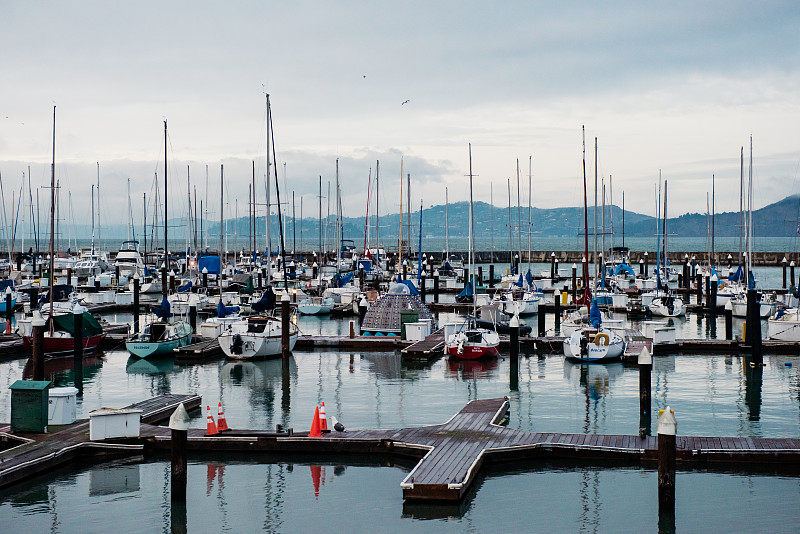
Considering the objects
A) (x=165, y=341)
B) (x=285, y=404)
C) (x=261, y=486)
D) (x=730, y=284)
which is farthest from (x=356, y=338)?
(x=730, y=284)

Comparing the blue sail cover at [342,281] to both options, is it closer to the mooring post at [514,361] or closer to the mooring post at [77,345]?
the mooring post at [77,345]

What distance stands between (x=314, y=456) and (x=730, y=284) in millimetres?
50118

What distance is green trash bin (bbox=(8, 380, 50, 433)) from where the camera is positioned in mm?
21156

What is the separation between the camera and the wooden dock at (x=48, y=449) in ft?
61.4

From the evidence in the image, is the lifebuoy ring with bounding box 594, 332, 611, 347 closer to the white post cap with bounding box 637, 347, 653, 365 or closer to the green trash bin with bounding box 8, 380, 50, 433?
the white post cap with bounding box 637, 347, 653, 365

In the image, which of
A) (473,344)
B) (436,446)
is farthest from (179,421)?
(473,344)

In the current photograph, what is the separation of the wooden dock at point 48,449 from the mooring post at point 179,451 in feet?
11.7

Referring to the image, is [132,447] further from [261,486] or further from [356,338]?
[356,338]

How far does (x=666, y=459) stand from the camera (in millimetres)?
16219

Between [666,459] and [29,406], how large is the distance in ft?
46.0

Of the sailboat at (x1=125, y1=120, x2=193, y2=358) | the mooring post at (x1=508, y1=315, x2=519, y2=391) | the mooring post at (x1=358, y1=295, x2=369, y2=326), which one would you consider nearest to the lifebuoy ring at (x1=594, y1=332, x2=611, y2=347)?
the mooring post at (x1=508, y1=315, x2=519, y2=391)

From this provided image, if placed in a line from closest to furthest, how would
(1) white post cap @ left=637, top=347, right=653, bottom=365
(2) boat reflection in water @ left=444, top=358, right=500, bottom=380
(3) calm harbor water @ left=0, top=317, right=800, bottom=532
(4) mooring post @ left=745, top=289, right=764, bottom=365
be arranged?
(3) calm harbor water @ left=0, top=317, right=800, bottom=532 < (1) white post cap @ left=637, top=347, right=653, bottom=365 < (2) boat reflection in water @ left=444, top=358, right=500, bottom=380 < (4) mooring post @ left=745, top=289, right=764, bottom=365

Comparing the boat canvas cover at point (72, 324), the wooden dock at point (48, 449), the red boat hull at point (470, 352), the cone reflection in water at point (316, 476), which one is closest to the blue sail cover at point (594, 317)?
the red boat hull at point (470, 352)

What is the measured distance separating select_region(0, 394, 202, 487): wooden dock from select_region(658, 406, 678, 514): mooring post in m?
11.5
